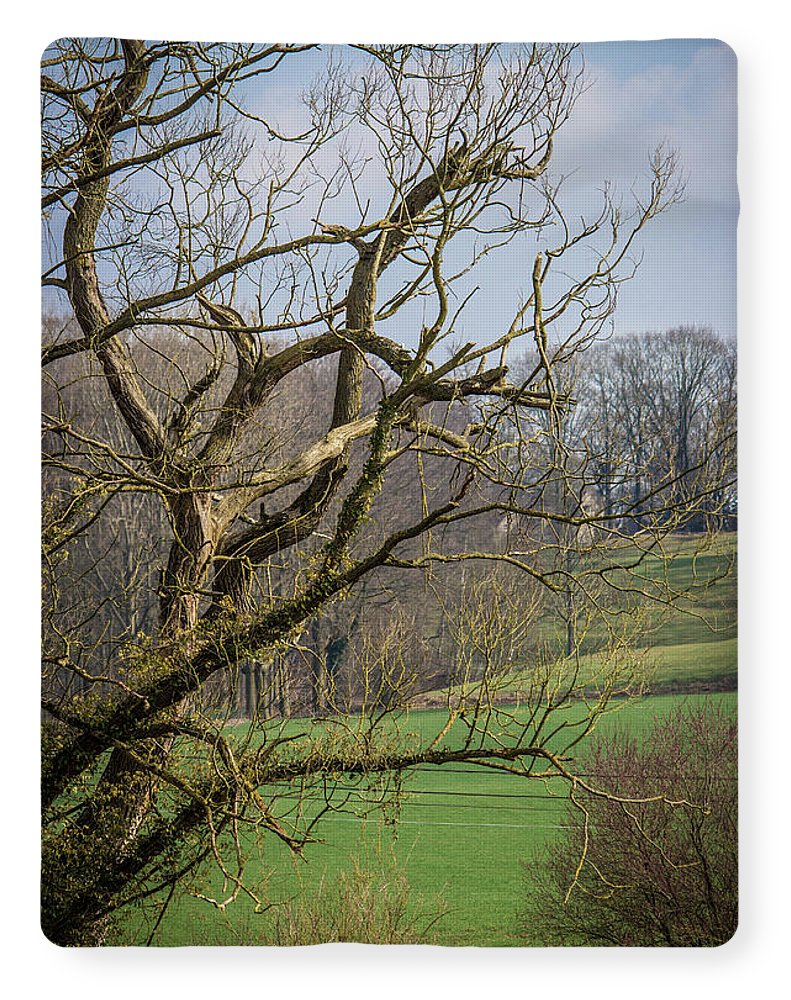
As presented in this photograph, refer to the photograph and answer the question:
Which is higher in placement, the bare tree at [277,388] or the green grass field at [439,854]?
the bare tree at [277,388]

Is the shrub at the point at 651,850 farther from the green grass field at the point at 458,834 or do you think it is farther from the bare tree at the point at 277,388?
the bare tree at the point at 277,388

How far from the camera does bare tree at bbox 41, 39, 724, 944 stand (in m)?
3.13

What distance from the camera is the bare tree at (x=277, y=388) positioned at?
10.3ft

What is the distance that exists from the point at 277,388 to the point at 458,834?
4.50 ft

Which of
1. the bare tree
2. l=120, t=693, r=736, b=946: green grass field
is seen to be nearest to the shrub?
l=120, t=693, r=736, b=946: green grass field

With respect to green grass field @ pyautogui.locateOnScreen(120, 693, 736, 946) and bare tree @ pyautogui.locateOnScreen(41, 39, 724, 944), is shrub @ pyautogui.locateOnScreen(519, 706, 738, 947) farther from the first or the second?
bare tree @ pyautogui.locateOnScreen(41, 39, 724, 944)

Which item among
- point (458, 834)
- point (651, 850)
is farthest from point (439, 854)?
point (651, 850)

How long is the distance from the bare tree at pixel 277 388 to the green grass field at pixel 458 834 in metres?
0.07

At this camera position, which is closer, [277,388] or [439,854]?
[439,854]

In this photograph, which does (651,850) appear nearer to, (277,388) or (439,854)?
(439,854)

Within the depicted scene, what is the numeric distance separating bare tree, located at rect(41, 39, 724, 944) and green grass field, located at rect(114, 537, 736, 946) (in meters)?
0.07

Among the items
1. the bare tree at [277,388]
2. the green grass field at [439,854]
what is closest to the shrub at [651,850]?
the green grass field at [439,854]

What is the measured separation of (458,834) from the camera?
3.09 meters
